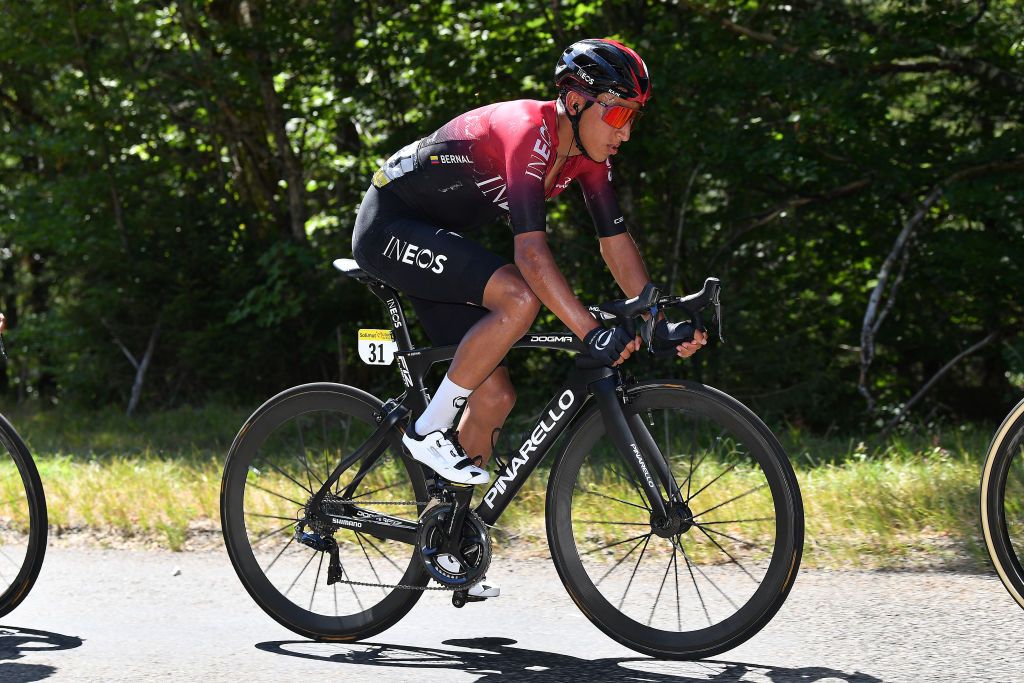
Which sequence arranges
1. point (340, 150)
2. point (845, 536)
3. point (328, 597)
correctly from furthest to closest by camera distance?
point (340, 150)
point (845, 536)
point (328, 597)

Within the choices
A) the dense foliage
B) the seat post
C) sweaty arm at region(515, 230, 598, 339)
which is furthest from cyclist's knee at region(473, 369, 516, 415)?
the dense foliage

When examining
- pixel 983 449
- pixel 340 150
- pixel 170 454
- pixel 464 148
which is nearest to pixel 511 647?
pixel 464 148

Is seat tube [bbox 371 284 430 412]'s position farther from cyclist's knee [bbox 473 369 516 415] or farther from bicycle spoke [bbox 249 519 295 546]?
bicycle spoke [bbox 249 519 295 546]

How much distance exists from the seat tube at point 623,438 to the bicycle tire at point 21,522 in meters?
1.99

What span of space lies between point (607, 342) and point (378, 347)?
3.22 feet

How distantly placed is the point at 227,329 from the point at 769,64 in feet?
20.5

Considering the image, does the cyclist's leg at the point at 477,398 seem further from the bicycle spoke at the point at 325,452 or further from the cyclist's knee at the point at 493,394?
the bicycle spoke at the point at 325,452

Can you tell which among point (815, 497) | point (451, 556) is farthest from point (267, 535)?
point (815, 497)

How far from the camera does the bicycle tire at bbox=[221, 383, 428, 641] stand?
4.11m

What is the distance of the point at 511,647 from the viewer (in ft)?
12.8

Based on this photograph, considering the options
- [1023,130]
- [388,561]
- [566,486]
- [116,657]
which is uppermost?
[1023,130]

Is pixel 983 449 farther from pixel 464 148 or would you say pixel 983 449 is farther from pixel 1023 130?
pixel 464 148

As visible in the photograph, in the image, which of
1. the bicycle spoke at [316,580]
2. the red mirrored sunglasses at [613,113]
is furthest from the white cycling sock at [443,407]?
the red mirrored sunglasses at [613,113]

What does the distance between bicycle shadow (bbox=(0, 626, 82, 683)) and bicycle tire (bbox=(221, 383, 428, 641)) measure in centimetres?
63
